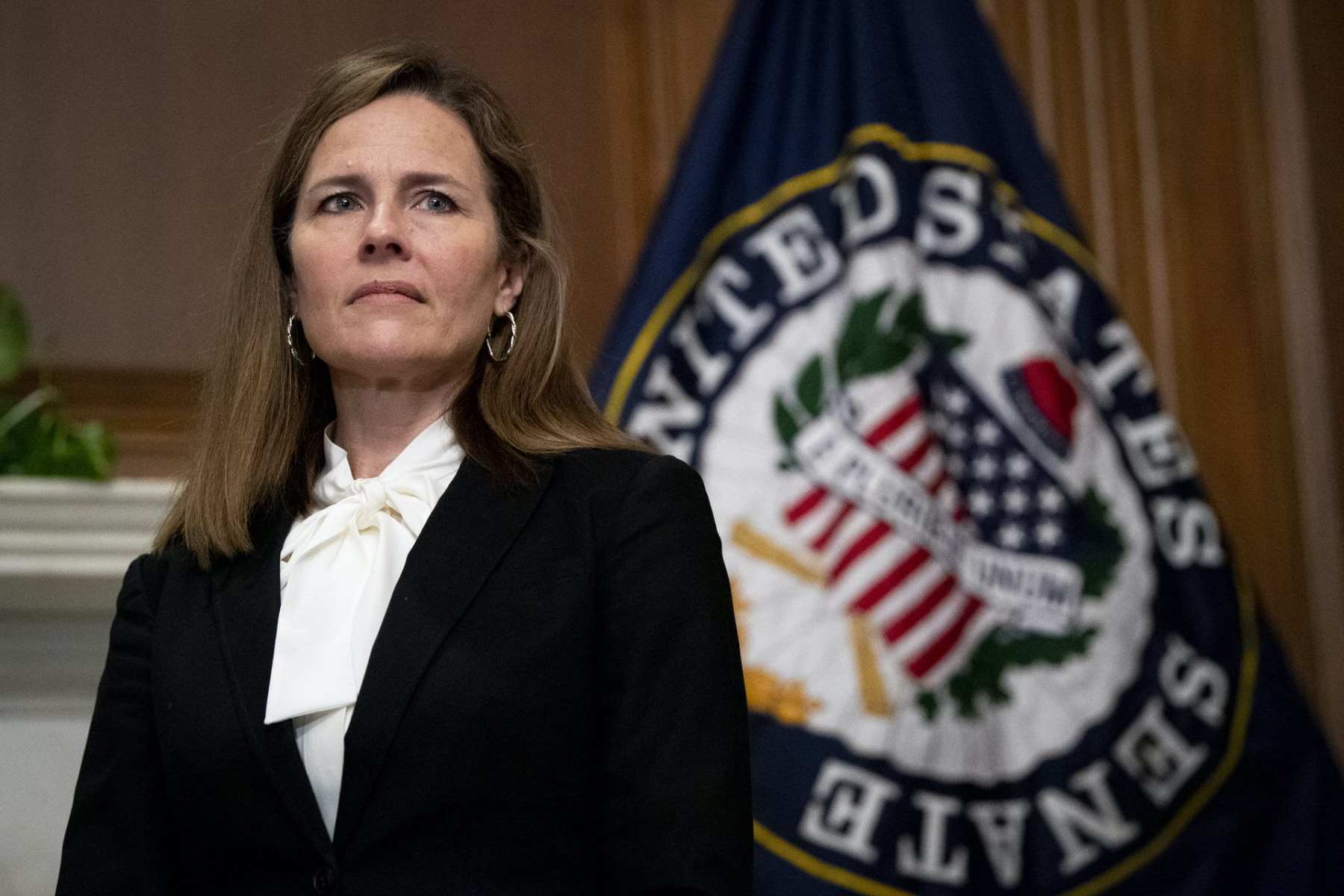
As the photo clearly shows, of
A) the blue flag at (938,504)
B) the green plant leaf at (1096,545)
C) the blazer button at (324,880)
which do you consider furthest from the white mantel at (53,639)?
the green plant leaf at (1096,545)

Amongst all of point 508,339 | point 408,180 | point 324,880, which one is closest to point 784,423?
point 508,339

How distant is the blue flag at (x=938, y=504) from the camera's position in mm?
2693

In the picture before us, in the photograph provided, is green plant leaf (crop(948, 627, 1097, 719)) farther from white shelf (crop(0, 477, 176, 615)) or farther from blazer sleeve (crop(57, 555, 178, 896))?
blazer sleeve (crop(57, 555, 178, 896))

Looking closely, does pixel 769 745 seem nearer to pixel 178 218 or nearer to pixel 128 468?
pixel 128 468

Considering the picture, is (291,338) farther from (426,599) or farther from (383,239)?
(426,599)

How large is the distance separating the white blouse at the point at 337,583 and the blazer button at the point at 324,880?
0.12 feet

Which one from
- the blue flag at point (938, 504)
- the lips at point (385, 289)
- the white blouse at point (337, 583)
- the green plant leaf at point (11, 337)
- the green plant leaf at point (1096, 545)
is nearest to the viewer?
the white blouse at point (337, 583)

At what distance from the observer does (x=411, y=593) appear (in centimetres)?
131

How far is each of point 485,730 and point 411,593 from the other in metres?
0.14

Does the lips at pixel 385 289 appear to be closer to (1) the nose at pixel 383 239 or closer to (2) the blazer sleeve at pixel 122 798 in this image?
(1) the nose at pixel 383 239

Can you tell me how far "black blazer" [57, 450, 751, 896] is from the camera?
1.22 meters

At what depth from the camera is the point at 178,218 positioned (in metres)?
2.91

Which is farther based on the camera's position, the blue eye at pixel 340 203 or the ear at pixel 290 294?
the ear at pixel 290 294

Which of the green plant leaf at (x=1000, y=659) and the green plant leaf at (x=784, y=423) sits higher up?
the green plant leaf at (x=784, y=423)
